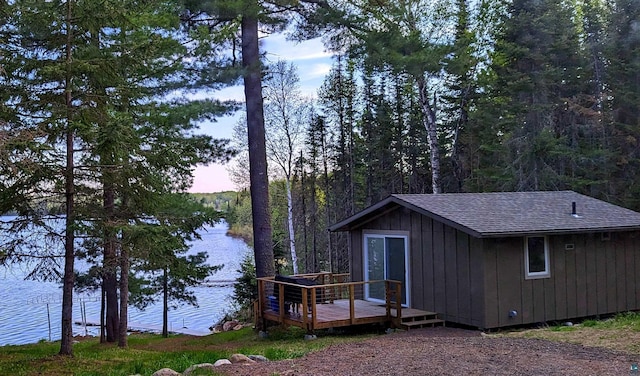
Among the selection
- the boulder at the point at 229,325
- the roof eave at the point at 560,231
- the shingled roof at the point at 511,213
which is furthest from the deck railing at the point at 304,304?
the boulder at the point at 229,325

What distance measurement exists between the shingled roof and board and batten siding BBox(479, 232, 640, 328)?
311 mm

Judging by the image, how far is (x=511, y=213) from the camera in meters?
11.1

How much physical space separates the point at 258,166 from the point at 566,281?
20.7 feet

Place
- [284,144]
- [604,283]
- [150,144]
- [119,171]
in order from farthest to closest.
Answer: [284,144] < [604,283] < [150,144] < [119,171]

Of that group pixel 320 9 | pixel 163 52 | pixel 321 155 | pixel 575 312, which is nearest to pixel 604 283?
pixel 575 312

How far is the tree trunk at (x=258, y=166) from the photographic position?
12.3m

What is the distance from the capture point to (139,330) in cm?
2178

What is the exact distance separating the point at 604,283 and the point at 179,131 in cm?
892

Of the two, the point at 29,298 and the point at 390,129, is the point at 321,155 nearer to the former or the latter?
the point at 390,129

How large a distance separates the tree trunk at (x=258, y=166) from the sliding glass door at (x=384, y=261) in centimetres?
200

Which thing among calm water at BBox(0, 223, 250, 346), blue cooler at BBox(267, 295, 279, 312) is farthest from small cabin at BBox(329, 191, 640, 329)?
calm water at BBox(0, 223, 250, 346)

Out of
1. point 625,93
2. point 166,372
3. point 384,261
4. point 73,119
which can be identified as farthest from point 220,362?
point 625,93

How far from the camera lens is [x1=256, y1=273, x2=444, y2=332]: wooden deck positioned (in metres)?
9.86

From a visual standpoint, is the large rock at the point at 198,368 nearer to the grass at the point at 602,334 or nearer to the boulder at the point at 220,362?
the boulder at the point at 220,362
